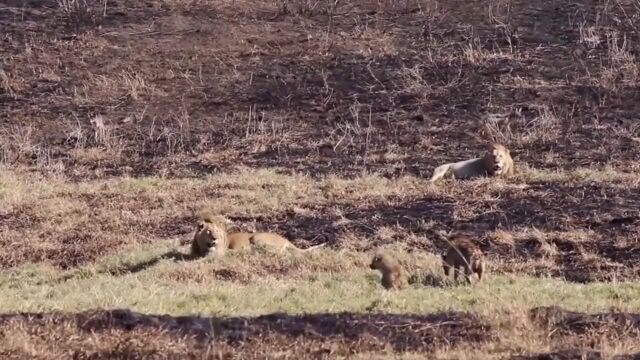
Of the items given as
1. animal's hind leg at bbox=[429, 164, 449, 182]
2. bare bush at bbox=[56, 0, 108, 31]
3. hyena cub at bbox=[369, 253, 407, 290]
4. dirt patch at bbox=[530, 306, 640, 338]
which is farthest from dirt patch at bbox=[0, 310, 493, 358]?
bare bush at bbox=[56, 0, 108, 31]

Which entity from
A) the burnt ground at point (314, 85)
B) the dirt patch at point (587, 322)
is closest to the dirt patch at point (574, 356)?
the dirt patch at point (587, 322)

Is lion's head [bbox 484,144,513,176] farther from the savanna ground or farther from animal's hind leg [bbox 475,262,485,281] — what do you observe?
animal's hind leg [bbox 475,262,485,281]

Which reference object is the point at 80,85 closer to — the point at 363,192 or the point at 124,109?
the point at 124,109

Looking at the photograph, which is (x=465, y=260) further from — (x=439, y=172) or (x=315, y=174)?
(x=315, y=174)

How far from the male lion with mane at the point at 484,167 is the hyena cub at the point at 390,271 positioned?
5.69 meters

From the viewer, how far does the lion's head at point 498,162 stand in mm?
16656

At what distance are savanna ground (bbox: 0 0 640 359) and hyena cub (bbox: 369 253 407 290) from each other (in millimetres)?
206

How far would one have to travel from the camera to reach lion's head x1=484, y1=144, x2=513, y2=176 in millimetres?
16656

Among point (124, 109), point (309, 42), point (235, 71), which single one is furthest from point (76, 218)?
point (309, 42)

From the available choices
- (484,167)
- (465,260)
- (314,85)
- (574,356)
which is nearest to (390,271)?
(465,260)

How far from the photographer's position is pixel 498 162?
16688 mm

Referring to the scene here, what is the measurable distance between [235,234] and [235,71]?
36.5 feet

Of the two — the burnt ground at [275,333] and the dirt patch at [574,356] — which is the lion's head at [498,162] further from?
the dirt patch at [574,356]

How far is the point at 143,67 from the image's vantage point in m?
23.9
